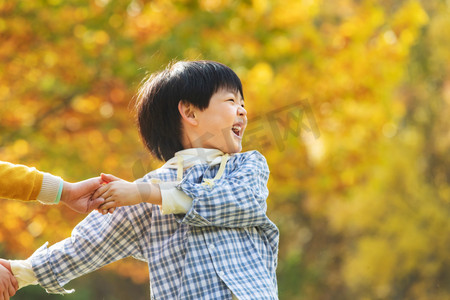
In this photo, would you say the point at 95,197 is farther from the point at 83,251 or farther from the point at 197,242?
the point at 197,242

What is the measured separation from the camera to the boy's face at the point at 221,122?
2.20 meters

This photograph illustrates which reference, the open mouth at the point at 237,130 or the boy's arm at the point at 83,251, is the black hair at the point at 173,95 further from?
the boy's arm at the point at 83,251

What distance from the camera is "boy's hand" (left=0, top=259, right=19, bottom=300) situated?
2.06m

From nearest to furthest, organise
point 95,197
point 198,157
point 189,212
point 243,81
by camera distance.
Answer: point 189,212
point 95,197
point 198,157
point 243,81

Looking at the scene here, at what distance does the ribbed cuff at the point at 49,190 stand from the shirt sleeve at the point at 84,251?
153mm

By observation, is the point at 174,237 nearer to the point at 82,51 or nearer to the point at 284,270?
the point at 82,51

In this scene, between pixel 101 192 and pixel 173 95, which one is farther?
pixel 173 95

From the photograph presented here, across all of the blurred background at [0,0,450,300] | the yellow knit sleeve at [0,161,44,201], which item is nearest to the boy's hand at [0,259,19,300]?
the yellow knit sleeve at [0,161,44,201]

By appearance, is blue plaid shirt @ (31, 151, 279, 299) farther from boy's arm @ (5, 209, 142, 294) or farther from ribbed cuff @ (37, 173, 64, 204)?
ribbed cuff @ (37, 173, 64, 204)

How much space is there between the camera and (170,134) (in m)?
2.32

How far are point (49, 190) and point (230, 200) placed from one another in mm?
615

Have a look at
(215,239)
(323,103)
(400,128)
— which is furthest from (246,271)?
(400,128)

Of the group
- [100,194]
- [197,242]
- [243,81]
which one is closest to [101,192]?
[100,194]

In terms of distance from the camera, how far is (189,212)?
6.37 ft
